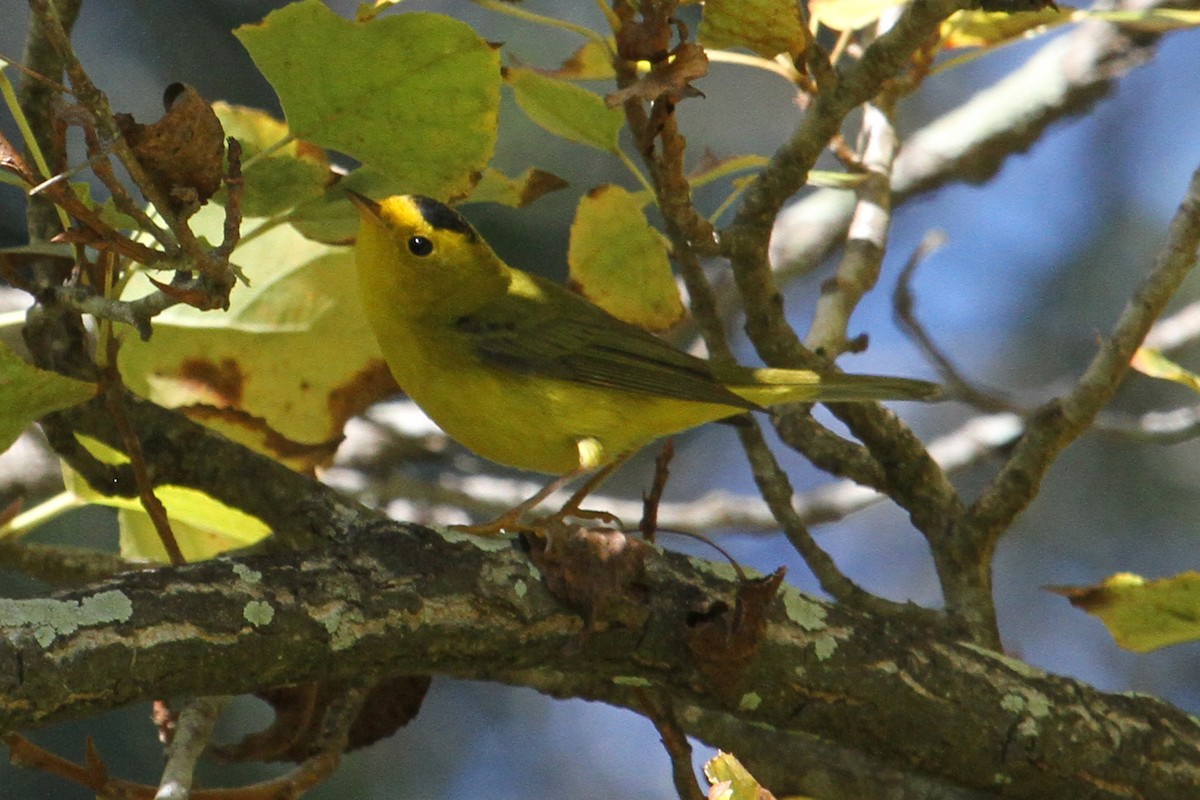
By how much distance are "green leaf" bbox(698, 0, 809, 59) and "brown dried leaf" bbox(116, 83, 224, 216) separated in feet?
3.18

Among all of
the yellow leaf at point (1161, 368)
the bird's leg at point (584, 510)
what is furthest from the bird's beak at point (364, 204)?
the yellow leaf at point (1161, 368)

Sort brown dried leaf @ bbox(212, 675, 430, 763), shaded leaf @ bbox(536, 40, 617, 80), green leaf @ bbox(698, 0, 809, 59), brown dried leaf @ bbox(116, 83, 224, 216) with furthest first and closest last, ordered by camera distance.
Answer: shaded leaf @ bbox(536, 40, 617, 80) → brown dried leaf @ bbox(212, 675, 430, 763) → green leaf @ bbox(698, 0, 809, 59) → brown dried leaf @ bbox(116, 83, 224, 216)

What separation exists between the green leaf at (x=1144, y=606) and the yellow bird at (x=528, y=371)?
595mm

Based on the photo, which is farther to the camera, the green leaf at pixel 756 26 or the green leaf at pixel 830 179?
the green leaf at pixel 830 179

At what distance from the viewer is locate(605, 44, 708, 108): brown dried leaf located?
1908 millimetres

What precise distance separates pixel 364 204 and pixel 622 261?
1.75 feet

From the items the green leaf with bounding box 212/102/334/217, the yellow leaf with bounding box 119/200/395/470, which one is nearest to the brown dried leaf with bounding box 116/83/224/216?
the green leaf with bounding box 212/102/334/217

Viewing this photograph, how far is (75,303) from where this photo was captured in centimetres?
168

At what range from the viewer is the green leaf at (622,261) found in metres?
2.68

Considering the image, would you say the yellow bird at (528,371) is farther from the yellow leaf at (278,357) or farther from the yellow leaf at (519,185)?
the yellow leaf at (519,185)

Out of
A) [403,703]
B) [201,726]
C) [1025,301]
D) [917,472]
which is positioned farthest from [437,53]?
[1025,301]

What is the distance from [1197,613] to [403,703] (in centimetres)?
147

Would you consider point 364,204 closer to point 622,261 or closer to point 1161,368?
point 622,261

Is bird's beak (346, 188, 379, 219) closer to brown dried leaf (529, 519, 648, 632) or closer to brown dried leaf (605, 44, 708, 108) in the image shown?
brown dried leaf (605, 44, 708, 108)
